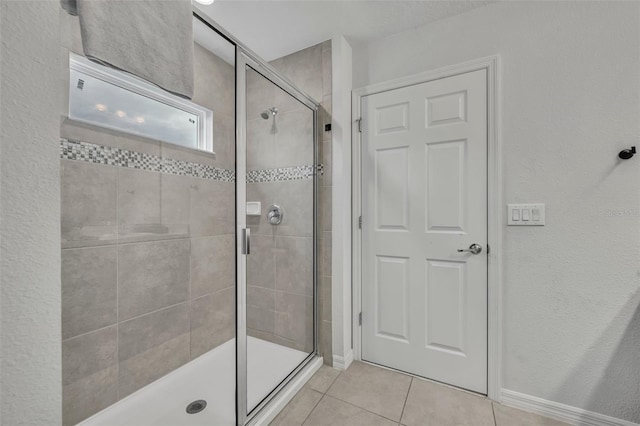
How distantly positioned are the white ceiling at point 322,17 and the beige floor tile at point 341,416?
8.06ft

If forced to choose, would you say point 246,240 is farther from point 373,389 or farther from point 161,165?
point 373,389

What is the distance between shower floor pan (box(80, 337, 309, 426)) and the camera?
4.78 feet

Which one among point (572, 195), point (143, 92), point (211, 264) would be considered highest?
point (143, 92)

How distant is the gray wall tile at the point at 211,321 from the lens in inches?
79.7

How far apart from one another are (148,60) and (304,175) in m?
1.18

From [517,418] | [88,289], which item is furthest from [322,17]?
[517,418]

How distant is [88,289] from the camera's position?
1418 mm

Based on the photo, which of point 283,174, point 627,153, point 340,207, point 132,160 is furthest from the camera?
point 340,207

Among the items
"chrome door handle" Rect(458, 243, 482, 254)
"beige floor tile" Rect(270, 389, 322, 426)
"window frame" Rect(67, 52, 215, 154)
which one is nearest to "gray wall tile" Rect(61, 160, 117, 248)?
"window frame" Rect(67, 52, 215, 154)

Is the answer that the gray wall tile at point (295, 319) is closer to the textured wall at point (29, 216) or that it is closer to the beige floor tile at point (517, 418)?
the beige floor tile at point (517, 418)

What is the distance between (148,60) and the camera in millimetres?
891

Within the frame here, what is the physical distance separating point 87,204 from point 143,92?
86 cm

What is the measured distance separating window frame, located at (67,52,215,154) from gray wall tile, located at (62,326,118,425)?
1182 mm

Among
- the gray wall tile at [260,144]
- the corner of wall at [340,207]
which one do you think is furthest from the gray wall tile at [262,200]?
the corner of wall at [340,207]
